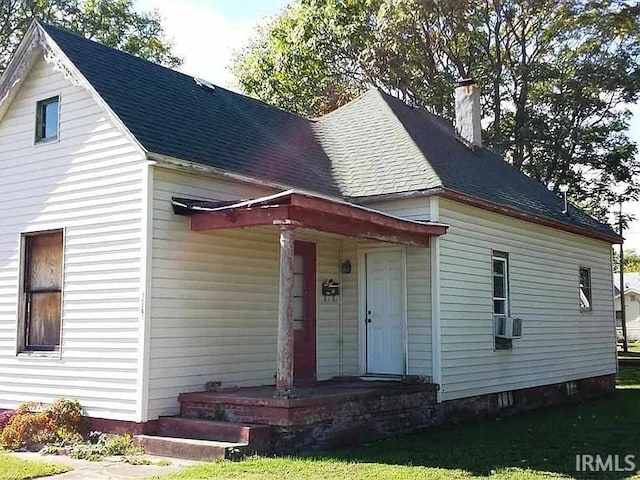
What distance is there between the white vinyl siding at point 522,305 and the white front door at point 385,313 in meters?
0.70

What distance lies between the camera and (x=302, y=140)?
1400cm

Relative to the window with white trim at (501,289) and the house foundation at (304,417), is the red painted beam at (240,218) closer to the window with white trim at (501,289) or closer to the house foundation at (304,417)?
the house foundation at (304,417)

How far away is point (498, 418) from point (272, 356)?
4147mm

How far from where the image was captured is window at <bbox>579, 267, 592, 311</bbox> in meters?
16.6

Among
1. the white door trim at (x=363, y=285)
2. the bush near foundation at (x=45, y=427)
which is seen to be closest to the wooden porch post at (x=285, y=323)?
the bush near foundation at (x=45, y=427)

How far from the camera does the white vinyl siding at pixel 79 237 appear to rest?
9.10m

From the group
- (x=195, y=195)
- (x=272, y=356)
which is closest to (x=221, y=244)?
(x=195, y=195)

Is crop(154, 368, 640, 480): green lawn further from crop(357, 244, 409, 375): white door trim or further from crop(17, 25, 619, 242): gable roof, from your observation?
crop(17, 25, 619, 242): gable roof

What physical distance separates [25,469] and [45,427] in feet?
5.75

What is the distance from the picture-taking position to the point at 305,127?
15.1 meters

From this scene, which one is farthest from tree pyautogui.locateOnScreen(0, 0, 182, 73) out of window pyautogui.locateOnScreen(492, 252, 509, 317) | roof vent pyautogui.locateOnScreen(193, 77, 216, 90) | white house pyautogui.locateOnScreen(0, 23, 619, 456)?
window pyautogui.locateOnScreen(492, 252, 509, 317)

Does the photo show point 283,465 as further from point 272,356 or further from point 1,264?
point 1,264

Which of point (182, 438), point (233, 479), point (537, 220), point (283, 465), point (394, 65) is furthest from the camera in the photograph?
point (394, 65)

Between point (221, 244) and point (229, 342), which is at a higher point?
point (221, 244)
